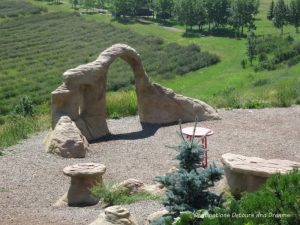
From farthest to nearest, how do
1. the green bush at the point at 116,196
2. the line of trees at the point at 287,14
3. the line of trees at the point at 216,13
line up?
1. the line of trees at the point at 216,13
2. the line of trees at the point at 287,14
3. the green bush at the point at 116,196

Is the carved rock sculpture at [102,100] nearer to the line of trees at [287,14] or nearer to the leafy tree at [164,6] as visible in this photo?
the line of trees at [287,14]

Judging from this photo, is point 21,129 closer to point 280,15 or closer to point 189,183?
point 189,183

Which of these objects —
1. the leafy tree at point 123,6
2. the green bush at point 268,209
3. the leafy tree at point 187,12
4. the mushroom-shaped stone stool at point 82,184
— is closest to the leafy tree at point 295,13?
the leafy tree at point 187,12

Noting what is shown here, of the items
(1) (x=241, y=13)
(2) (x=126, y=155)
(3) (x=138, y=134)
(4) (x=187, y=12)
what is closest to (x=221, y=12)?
(1) (x=241, y=13)

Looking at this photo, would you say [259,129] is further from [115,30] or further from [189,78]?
[115,30]

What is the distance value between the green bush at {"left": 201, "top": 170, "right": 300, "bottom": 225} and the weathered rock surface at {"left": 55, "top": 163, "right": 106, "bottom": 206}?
18.4ft

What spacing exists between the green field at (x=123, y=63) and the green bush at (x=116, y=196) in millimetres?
10174

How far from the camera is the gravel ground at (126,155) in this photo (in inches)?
529

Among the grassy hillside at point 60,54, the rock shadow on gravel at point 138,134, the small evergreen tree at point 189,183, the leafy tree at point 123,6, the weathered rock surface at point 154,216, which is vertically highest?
the leafy tree at point 123,6

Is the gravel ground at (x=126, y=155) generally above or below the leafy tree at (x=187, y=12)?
below

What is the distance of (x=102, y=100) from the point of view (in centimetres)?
2091

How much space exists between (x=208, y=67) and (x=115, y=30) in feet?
88.6

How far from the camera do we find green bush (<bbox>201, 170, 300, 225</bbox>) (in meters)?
8.49

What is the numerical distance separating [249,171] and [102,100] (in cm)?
869
